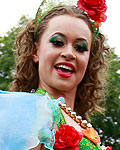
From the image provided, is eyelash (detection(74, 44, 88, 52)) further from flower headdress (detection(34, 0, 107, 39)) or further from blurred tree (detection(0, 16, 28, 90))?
blurred tree (detection(0, 16, 28, 90))

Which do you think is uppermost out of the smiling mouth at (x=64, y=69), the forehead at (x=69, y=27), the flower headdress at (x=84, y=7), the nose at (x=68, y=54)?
the flower headdress at (x=84, y=7)

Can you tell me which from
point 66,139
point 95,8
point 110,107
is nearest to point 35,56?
point 95,8

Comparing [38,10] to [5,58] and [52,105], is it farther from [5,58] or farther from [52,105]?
[5,58]

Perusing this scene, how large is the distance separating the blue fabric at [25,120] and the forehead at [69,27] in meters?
0.70

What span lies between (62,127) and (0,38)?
6.84 meters

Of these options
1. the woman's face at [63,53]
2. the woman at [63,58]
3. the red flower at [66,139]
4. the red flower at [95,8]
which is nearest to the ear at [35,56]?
the woman at [63,58]

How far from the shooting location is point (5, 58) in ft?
23.8

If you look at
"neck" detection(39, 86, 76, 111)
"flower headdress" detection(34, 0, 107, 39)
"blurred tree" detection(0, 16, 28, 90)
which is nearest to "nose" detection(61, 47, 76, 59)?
"neck" detection(39, 86, 76, 111)

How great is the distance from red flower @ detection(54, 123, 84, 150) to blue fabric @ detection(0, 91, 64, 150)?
223 millimetres

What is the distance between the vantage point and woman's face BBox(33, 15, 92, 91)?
2062 millimetres

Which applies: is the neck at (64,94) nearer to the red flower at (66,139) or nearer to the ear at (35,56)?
the ear at (35,56)

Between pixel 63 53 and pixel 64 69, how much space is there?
10 cm

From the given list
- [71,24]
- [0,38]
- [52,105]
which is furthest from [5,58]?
[52,105]

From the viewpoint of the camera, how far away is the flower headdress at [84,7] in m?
2.37
